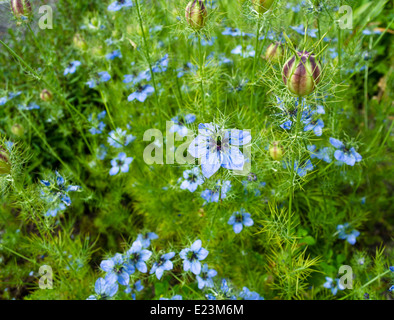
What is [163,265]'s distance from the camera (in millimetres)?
1384

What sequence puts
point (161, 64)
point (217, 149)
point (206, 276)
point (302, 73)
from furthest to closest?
point (161, 64)
point (206, 276)
point (217, 149)
point (302, 73)

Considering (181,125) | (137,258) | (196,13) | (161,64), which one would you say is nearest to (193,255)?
(137,258)

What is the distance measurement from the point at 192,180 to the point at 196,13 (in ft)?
2.23

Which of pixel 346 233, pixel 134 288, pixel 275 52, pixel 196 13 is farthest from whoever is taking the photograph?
pixel 346 233

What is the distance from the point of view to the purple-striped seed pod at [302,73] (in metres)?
0.81

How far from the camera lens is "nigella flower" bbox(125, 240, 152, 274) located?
1378 millimetres

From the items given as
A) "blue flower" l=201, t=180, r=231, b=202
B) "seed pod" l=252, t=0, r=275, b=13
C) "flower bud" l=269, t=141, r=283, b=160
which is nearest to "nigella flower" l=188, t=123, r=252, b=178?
"flower bud" l=269, t=141, r=283, b=160

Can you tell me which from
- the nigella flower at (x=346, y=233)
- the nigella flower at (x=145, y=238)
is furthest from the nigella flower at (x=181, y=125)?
the nigella flower at (x=346, y=233)

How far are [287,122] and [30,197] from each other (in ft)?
3.61

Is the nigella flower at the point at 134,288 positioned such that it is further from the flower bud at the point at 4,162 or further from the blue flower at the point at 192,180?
the flower bud at the point at 4,162

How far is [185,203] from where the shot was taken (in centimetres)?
185

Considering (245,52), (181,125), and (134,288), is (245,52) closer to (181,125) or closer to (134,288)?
(181,125)
